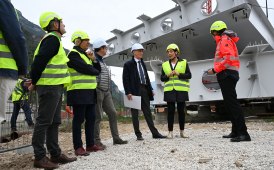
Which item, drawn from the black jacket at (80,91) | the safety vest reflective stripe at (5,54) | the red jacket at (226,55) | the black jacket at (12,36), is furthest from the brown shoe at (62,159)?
the red jacket at (226,55)

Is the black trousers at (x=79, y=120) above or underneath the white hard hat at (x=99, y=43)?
underneath

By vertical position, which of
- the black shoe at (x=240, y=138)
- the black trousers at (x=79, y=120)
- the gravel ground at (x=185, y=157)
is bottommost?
the gravel ground at (x=185, y=157)

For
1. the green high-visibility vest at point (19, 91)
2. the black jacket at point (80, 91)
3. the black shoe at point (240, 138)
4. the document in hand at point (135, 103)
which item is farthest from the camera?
the green high-visibility vest at point (19, 91)

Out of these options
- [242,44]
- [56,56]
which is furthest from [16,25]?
[242,44]

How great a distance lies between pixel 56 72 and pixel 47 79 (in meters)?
0.13

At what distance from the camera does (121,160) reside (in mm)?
3469

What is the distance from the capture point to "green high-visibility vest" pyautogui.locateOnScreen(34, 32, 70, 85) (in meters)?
3.29

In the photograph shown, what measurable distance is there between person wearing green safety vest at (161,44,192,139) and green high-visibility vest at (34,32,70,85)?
90.6 inches

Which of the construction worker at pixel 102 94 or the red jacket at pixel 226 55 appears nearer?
the red jacket at pixel 226 55

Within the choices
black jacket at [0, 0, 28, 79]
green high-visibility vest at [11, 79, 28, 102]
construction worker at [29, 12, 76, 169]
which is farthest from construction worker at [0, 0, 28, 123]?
green high-visibility vest at [11, 79, 28, 102]

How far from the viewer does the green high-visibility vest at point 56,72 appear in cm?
329

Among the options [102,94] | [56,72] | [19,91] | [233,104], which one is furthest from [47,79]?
[19,91]

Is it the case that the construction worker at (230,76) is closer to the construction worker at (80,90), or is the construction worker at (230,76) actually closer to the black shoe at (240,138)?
the black shoe at (240,138)

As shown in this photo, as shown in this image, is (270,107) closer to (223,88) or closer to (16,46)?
(223,88)
